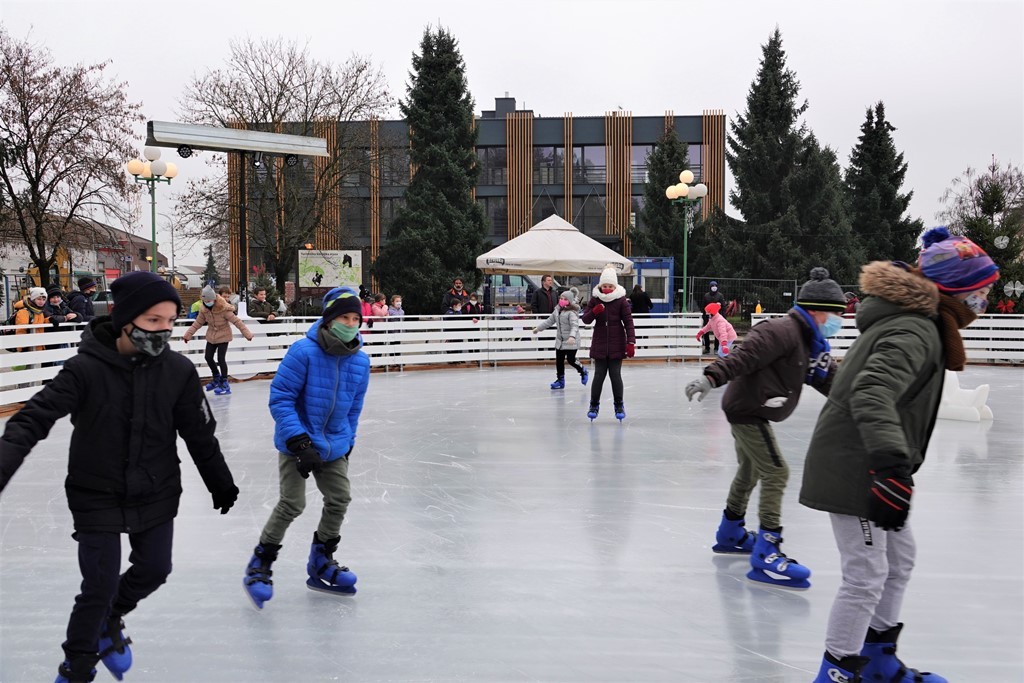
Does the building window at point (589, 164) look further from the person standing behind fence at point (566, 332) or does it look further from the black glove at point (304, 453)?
the black glove at point (304, 453)

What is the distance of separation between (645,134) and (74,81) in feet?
81.4

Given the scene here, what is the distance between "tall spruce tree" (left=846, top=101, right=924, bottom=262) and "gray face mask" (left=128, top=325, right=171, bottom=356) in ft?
124

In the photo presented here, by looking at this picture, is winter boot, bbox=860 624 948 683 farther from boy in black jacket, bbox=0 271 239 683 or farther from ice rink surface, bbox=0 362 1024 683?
boy in black jacket, bbox=0 271 239 683

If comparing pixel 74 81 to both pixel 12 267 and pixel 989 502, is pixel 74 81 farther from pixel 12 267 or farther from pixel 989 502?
pixel 12 267

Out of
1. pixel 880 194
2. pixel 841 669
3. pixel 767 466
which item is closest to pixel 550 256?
pixel 767 466

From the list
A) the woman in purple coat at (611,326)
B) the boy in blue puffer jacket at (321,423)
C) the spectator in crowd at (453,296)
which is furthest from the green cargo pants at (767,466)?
the spectator in crowd at (453,296)

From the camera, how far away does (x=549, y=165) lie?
39750 mm

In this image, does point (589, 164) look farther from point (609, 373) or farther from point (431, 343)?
point (609, 373)

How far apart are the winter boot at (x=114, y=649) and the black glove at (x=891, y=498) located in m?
2.52

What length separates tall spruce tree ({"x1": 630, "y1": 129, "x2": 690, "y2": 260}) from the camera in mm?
33469

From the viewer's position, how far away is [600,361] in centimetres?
928

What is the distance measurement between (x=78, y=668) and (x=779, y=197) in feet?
104

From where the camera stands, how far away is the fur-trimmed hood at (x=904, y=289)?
2623 millimetres

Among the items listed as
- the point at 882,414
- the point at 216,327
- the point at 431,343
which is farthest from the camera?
the point at 431,343
